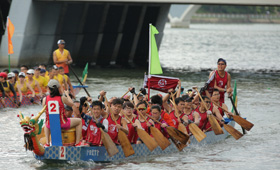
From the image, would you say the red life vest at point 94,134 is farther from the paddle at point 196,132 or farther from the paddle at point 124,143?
the paddle at point 196,132

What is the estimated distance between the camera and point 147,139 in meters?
12.5

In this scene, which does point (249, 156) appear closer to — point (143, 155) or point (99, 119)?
point (143, 155)

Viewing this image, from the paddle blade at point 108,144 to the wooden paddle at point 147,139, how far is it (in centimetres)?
85

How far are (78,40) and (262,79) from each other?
12.0 meters

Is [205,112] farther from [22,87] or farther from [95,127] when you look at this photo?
[22,87]

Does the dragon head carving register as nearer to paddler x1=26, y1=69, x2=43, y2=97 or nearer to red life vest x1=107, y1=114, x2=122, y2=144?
red life vest x1=107, y1=114, x2=122, y2=144

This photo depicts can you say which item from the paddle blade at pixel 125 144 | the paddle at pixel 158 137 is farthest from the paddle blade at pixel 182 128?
the paddle blade at pixel 125 144

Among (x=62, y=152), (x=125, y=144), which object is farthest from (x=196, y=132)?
(x=62, y=152)

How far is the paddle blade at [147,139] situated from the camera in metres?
12.4

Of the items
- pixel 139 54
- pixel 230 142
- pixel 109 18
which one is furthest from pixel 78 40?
pixel 230 142

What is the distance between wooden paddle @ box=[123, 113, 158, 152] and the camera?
12.4 meters

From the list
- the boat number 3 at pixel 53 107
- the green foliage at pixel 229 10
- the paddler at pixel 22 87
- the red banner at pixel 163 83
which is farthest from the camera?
the green foliage at pixel 229 10

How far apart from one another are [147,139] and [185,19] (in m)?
108

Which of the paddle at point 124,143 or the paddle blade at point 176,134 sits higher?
the paddle blade at point 176,134
